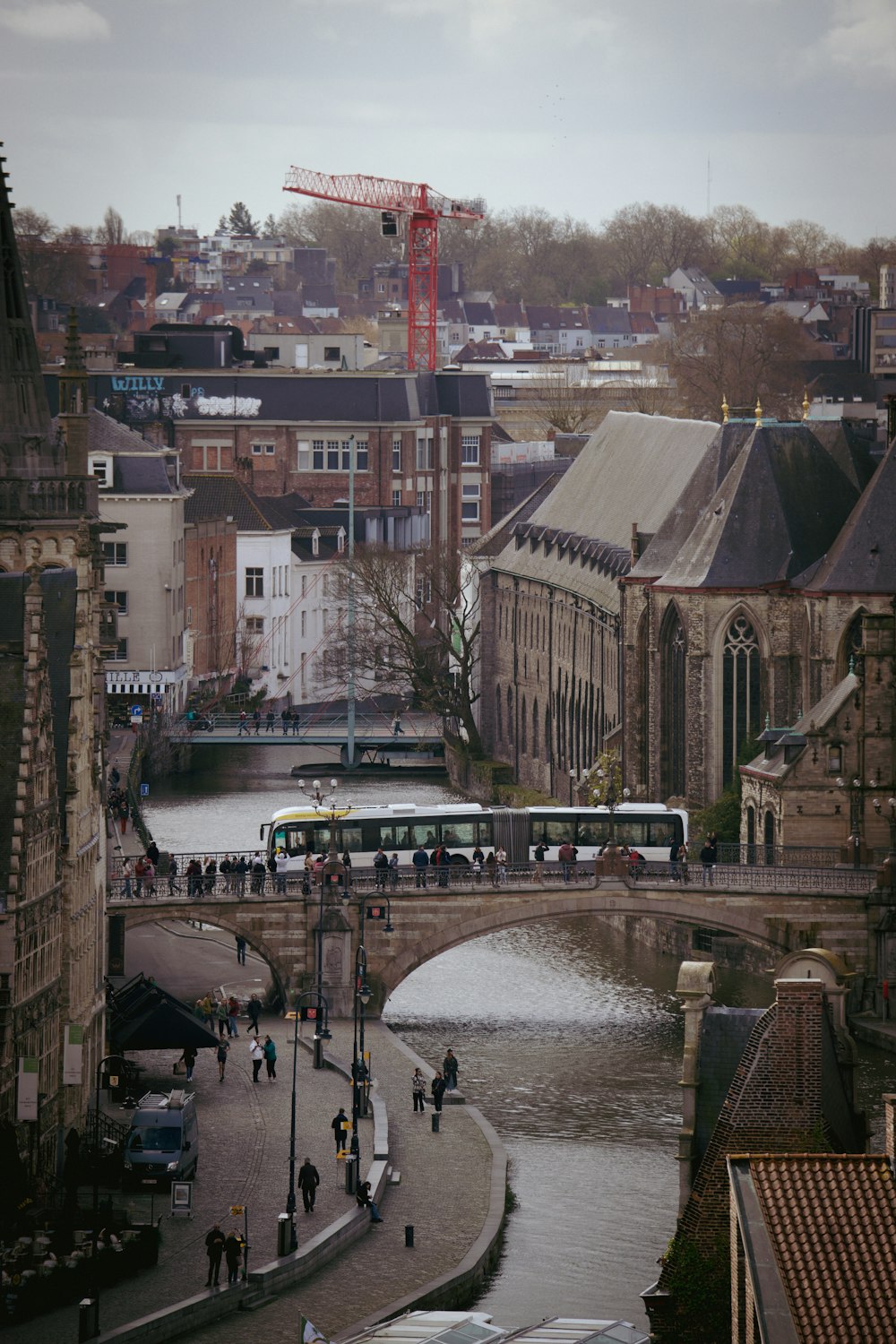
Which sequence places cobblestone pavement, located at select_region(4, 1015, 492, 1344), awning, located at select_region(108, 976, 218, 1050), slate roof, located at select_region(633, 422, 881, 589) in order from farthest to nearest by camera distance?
slate roof, located at select_region(633, 422, 881, 589) < awning, located at select_region(108, 976, 218, 1050) < cobblestone pavement, located at select_region(4, 1015, 492, 1344)

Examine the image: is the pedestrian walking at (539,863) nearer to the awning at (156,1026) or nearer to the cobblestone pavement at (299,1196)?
the cobblestone pavement at (299,1196)

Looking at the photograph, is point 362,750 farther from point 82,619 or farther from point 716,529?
point 82,619

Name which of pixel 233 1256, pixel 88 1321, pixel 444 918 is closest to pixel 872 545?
pixel 444 918

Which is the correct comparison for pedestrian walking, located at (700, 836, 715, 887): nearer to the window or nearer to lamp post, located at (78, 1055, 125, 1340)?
lamp post, located at (78, 1055, 125, 1340)

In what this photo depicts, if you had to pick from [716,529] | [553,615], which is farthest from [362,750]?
[716,529]

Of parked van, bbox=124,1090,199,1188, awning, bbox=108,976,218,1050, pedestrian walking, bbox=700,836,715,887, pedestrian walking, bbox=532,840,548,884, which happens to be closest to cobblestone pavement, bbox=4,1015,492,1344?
parked van, bbox=124,1090,199,1188

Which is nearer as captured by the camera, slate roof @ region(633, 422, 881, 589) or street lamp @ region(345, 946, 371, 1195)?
street lamp @ region(345, 946, 371, 1195)
